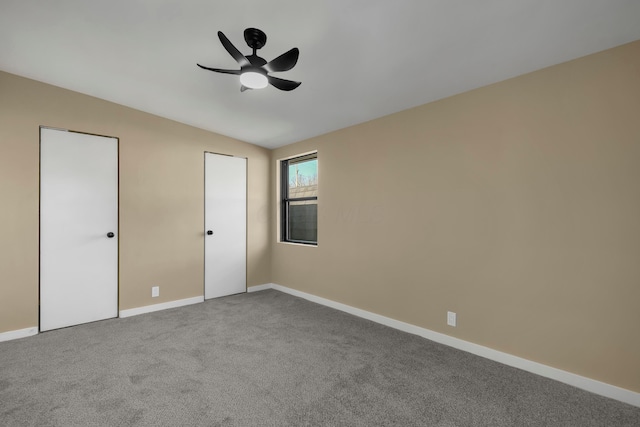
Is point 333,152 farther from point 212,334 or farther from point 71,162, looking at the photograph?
point 71,162

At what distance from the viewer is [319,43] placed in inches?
83.4

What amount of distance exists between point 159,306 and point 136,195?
1.50 metres

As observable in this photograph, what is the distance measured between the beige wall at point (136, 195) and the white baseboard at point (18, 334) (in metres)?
0.05

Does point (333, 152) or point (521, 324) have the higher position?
point (333, 152)

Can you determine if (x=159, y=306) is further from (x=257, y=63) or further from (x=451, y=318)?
(x=451, y=318)

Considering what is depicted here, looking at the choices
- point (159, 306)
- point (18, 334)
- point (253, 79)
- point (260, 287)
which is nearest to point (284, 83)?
point (253, 79)

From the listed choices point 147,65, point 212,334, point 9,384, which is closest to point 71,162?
point 147,65

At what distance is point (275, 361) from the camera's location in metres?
2.47

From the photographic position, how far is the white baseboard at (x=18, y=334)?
2884 mm

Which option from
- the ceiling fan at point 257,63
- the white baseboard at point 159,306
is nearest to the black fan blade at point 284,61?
the ceiling fan at point 257,63

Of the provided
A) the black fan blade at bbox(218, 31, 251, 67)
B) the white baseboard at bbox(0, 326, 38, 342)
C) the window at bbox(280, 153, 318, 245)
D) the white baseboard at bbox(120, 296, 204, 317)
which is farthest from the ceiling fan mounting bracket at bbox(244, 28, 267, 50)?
the white baseboard at bbox(0, 326, 38, 342)

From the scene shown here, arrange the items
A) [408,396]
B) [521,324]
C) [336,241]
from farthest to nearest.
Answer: [336,241] → [521,324] → [408,396]

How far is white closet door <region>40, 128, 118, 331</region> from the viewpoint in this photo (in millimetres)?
3141

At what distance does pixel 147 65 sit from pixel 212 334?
2706mm
